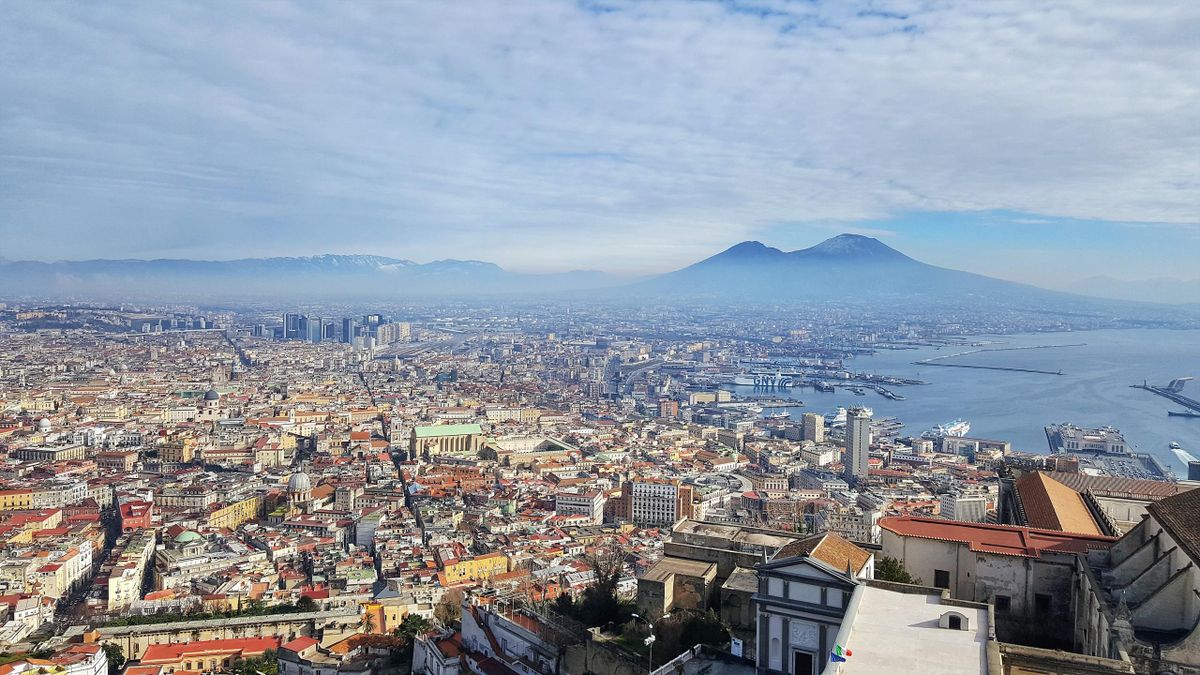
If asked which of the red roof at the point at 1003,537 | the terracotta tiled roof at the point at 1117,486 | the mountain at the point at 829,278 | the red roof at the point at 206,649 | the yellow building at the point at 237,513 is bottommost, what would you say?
the yellow building at the point at 237,513

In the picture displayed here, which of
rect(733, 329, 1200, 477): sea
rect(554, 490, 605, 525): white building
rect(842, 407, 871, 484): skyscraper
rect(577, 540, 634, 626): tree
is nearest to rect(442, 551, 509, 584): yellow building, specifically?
rect(554, 490, 605, 525): white building

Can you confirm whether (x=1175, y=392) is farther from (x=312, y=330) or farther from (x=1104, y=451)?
(x=312, y=330)

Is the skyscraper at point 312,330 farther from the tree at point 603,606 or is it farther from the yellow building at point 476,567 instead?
the tree at point 603,606

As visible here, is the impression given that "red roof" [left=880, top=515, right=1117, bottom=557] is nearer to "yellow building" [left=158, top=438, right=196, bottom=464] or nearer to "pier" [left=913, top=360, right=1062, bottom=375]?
"yellow building" [left=158, top=438, right=196, bottom=464]

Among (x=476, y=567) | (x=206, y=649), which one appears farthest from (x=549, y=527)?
(x=206, y=649)

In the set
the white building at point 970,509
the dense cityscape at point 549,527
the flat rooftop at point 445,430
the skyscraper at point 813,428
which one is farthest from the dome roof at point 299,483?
the skyscraper at point 813,428
